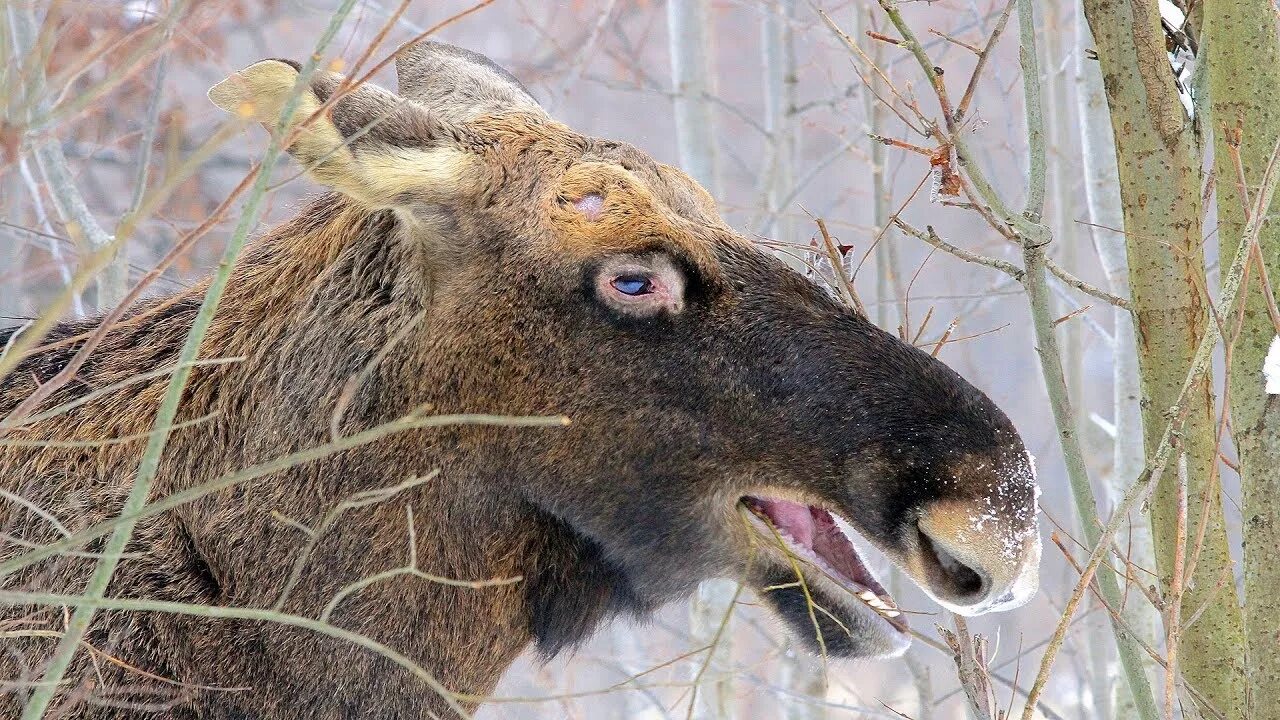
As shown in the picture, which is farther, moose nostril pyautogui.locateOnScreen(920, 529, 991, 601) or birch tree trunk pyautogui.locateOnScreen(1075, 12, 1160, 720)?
birch tree trunk pyautogui.locateOnScreen(1075, 12, 1160, 720)

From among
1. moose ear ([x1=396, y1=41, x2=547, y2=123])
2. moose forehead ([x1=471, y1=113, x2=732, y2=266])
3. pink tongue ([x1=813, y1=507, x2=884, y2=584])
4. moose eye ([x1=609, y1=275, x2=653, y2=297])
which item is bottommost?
pink tongue ([x1=813, y1=507, x2=884, y2=584])

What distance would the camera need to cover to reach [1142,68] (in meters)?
3.63

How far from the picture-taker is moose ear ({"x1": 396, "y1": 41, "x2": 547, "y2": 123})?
414 centimetres

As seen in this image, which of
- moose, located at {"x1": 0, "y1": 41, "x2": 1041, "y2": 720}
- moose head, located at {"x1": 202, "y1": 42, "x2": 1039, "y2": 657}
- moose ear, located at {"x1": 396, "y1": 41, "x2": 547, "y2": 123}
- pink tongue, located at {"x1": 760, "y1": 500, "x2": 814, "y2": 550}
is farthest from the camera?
moose ear, located at {"x1": 396, "y1": 41, "x2": 547, "y2": 123}

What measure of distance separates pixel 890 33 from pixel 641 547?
17.8 ft

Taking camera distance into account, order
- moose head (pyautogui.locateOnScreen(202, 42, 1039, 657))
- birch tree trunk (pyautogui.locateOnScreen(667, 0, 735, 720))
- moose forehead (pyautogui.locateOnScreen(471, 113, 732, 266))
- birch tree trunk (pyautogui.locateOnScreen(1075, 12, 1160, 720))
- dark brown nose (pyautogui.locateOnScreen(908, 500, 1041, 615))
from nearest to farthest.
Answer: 1. dark brown nose (pyautogui.locateOnScreen(908, 500, 1041, 615))
2. moose head (pyautogui.locateOnScreen(202, 42, 1039, 657))
3. moose forehead (pyautogui.locateOnScreen(471, 113, 732, 266))
4. birch tree trunk (pyautogui.locateOnScreen(1075, 12, 1160, 720))
5. birch tree trunk (pyautogui.locateOnScreen(667, 0, 735, 720))

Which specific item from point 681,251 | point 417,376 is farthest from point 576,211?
point 417,376

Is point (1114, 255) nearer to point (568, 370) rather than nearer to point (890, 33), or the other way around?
point (890, 33)

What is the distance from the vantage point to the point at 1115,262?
6.00 meters

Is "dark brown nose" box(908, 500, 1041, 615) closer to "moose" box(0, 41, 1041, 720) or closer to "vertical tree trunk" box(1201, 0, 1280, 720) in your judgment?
"moose" box(0, 41, 1041, 720)

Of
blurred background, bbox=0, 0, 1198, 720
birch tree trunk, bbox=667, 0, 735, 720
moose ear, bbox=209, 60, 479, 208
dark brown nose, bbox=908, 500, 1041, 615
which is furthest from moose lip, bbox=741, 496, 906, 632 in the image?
birch tree trunk, bbox=667, 0, 735, 720

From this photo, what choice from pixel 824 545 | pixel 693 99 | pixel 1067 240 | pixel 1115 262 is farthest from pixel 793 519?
pixel 1067 240

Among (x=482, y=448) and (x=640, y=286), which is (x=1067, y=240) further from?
(x=482, y=448)

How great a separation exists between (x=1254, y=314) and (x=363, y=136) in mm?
2345
